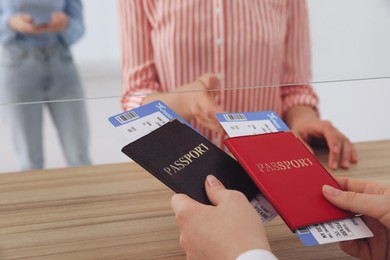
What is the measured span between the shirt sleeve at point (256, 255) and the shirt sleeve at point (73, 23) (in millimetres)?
1202

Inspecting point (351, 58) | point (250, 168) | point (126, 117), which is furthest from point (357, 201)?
point (351, 58)

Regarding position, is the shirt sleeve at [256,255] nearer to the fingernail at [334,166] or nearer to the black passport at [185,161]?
the black passport at [185,161]

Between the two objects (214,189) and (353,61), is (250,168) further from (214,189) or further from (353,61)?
(353,61)

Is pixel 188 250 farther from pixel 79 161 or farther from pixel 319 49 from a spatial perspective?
pixel 319 49

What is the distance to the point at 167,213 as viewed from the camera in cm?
77

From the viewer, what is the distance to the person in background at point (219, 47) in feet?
3.77

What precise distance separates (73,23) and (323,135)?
935mm

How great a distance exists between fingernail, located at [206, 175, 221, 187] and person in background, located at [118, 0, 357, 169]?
18.1 inches

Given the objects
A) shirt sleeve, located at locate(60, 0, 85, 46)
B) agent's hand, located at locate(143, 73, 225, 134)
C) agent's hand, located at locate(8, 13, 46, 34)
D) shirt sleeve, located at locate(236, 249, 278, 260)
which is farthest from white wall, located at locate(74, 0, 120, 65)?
shirt sleeve, located at locate(236, 249, 278, 260)

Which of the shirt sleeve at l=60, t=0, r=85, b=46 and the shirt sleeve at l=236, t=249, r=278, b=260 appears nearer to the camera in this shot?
the shirt sleeve at l=236, t=249, r=278, b=260

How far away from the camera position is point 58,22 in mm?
1595

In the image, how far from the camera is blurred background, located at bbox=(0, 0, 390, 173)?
88 cm

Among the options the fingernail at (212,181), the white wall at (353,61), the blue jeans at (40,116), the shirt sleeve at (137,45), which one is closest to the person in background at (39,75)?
the blue jeans at (40,116)

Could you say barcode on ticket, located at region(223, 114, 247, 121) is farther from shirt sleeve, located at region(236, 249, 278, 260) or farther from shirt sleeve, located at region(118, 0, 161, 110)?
shirt sleeve, located at region(118, 0, 161, 110)
